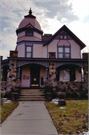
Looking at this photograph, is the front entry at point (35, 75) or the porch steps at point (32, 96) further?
the front entry at point (35, 75)

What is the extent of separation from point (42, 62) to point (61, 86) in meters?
3.49

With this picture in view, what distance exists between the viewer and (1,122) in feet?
14.3

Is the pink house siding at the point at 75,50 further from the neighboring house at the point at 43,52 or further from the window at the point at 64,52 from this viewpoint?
the window at the point at 64,52

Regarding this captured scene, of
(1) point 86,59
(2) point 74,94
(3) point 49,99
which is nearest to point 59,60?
(1) point 86,59

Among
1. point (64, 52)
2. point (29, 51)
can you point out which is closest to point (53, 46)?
point (64, 52)

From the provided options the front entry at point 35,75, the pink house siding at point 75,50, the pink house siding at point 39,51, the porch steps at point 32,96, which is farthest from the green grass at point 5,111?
the pink house siding at point 75,50

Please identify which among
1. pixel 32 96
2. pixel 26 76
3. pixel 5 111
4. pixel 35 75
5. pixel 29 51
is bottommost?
pixel 32 96

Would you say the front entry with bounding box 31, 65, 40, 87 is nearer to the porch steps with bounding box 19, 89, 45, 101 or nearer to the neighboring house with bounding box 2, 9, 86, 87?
the neighboring house with bounding box 2, 9, 86, 87

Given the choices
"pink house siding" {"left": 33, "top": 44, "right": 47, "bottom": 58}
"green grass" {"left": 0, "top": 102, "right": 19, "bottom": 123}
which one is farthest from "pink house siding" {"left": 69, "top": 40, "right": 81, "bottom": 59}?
"green grass" {"left": 0, "top": 102, "right": 19, "bottom": 123}

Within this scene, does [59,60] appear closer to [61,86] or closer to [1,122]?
[61,86]

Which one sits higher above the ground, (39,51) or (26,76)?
(39,51)

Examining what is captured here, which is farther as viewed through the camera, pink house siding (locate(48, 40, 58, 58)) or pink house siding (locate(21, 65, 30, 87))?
pink house siding (locate(48, 40, 58, 58))

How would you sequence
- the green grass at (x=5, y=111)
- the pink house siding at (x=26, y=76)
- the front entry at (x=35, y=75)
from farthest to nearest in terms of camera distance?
the front entry at (x=35, y=75) < the pink house siding at (x=26, y=76) < the green grass at (x=5, y=111)

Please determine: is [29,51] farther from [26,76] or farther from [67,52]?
[67,52]
